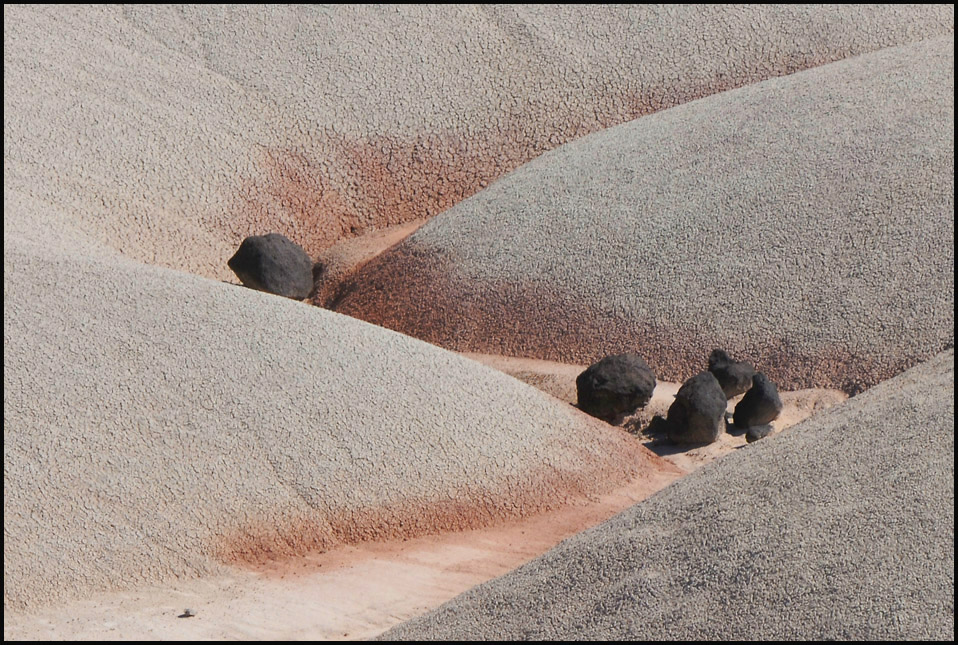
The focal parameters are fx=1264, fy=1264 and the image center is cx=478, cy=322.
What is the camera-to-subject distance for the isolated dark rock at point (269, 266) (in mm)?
12539

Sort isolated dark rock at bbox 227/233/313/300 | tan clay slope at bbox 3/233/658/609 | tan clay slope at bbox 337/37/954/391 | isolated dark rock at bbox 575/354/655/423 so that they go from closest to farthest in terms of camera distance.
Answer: tan clay slope at bbox 3/233/658/609
isolated dark rock at bbox 575/354/655/423
tan clay slope at bbox 337/37/954/391
isolated dark rock at bbox 227/233/313/300

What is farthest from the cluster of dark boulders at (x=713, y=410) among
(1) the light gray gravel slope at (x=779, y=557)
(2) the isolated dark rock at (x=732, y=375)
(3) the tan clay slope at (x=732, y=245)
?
(1) the light gray gravel slope at (x=779, y=557)

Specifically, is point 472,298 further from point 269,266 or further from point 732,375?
point 732,375

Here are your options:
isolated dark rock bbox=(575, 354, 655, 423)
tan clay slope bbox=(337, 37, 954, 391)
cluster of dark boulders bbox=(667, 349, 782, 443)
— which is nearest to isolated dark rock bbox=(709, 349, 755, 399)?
cluster of dark boulders bbox=(667, 349, 782, 443)

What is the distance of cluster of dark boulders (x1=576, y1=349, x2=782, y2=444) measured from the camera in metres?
9.27

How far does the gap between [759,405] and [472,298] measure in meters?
3.32

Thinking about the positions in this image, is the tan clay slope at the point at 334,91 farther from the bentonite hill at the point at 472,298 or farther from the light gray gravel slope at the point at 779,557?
the light gray gravel slope at the point at 779,557

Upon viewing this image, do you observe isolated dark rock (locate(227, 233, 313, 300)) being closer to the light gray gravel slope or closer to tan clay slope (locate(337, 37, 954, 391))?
tan clay slope (locate(337, 37, 954, 391))

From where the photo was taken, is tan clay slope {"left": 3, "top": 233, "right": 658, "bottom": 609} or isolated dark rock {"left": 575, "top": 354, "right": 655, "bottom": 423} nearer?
tan clay slope {"left": 3, "top": 233, "right": 658, "bottom": 609}

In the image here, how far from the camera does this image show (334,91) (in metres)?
15.5

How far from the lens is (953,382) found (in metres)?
6.10

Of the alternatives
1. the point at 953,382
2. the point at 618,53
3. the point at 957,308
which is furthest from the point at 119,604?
the point at 618,53

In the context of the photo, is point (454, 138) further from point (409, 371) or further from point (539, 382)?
point (409, 371)

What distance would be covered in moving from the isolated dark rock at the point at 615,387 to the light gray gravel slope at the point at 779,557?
3.43 meters
